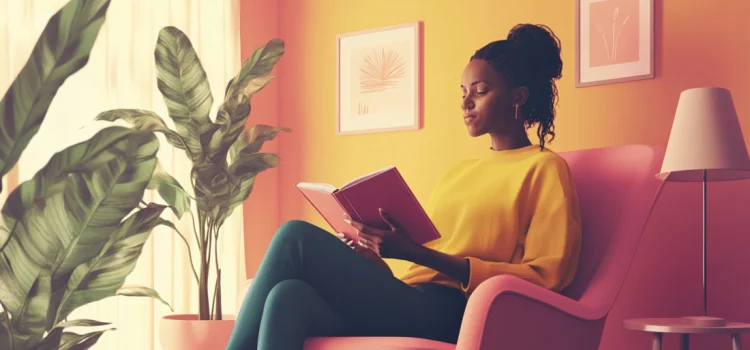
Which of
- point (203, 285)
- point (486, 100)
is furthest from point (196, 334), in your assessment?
point (486, 100)

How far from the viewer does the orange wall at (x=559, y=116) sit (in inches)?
96.3

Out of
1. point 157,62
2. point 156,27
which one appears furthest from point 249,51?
point 157,62

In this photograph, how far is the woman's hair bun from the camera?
2.17 metres

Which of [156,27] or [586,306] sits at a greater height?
[156,27]

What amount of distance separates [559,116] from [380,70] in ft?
2.64

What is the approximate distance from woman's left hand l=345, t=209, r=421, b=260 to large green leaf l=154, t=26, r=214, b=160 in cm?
108

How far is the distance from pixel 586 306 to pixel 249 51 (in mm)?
2211

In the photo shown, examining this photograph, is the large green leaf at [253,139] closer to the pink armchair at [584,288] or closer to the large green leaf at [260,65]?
the large green leaf at [260,65]

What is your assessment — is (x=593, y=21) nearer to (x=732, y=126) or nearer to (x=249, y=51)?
(x=732, y=126)

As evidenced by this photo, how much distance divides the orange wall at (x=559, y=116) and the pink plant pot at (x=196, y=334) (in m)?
0.84

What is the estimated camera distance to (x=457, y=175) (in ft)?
7.50

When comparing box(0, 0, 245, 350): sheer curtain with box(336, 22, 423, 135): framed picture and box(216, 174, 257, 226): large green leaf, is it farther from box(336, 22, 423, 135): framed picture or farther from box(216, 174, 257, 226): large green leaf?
box(336, 22, 423, 135): framed picture

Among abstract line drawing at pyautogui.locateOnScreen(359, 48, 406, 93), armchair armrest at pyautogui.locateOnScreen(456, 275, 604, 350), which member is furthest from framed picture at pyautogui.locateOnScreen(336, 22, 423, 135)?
armchair armrest at pyautogui.locateOnScreen(456, 275, 604, 350)

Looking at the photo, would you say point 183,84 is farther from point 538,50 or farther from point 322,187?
point 538,50
